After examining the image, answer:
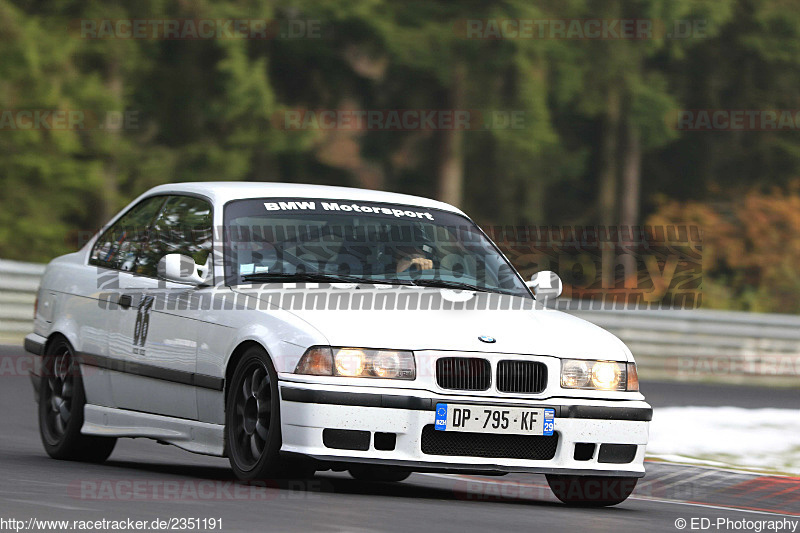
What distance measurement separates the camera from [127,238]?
1006cm

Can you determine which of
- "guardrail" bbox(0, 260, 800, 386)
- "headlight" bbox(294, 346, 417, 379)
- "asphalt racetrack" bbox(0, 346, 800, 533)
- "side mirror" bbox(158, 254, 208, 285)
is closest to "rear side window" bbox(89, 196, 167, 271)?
"side mirror" bbox(158, 254, 208, 285)

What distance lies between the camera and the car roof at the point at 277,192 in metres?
9.47

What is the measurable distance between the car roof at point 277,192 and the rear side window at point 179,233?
8 centimetres

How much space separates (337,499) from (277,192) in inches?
88.6

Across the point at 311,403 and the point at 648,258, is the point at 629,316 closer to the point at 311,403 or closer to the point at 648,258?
the point at 648,258

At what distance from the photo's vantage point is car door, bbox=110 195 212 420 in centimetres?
884

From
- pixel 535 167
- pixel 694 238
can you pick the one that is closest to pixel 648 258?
pixel 694 238

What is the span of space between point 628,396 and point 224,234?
7.88 ft

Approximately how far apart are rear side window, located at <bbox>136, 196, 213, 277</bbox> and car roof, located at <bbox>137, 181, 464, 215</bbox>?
8 cm

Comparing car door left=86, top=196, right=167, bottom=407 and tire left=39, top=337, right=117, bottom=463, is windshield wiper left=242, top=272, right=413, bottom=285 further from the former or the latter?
tire left=39, top=337, right=117, bottom=463

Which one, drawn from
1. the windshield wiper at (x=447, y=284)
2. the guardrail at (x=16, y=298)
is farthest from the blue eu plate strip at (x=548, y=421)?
the guardrail at (x=16, y=298)

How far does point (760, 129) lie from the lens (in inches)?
1494

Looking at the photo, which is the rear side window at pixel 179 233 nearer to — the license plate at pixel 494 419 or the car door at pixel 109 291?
the car door at pixel 109 291

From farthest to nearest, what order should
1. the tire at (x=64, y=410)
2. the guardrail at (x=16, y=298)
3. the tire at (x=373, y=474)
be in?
the guardrail at (x=16, y=298)
the tire at (x=64, y=410)
the tire at (x=373, y=474)
